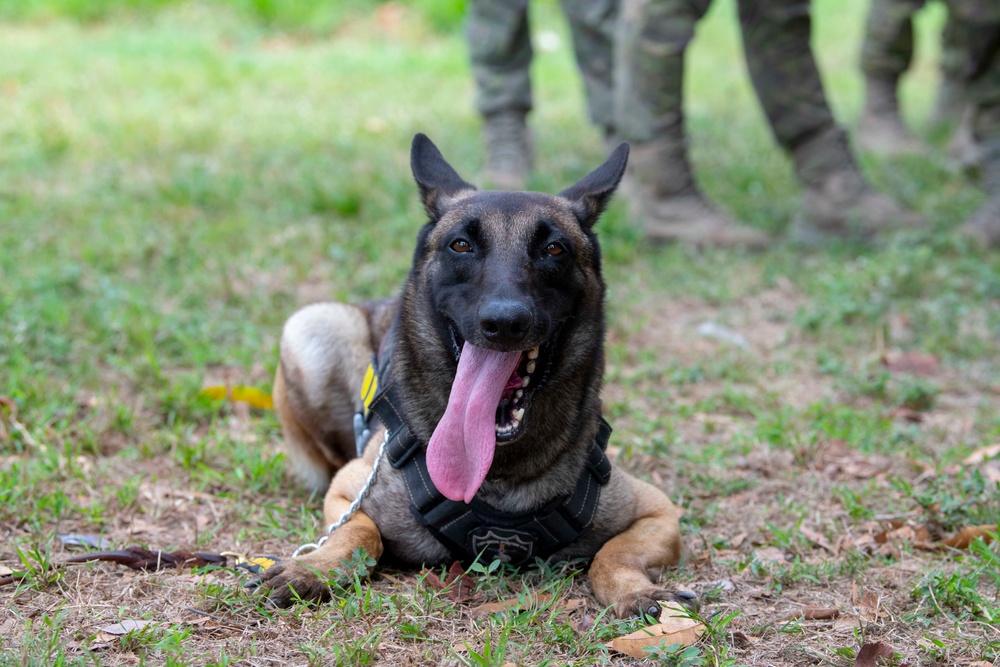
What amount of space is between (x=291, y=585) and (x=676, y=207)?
4.60 meters

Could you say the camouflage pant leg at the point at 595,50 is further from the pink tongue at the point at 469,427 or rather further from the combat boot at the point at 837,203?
Result: the pink tongue at the point at 469,427

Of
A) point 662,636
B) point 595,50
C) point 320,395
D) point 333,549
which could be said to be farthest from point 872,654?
point 595,50

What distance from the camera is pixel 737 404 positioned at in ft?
15.6

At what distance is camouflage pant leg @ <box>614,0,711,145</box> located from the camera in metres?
6.25

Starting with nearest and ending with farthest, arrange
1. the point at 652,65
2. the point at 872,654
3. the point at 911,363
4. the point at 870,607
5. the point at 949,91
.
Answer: the point at 872,654
the point at 870,607
the point at 911,363
the point at 652,65
the point at 949,91

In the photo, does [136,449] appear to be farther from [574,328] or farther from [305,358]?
[574,328]

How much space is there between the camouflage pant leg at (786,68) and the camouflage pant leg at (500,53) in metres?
1.71

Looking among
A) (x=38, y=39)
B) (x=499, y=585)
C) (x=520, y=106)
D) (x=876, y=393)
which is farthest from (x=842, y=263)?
(x=38, y=39)

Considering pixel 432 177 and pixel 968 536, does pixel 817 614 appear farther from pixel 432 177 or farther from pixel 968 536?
pixel 432 177

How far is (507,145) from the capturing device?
7.80 m

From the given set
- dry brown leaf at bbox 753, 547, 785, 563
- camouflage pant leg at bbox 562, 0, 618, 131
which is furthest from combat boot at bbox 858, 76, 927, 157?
dry brown leaf at bbox 753, 547, 785, 563

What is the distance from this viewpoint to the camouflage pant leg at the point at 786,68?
257 inches

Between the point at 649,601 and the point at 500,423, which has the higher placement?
the point at 500,423

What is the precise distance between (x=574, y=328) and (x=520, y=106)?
4.98 metres
